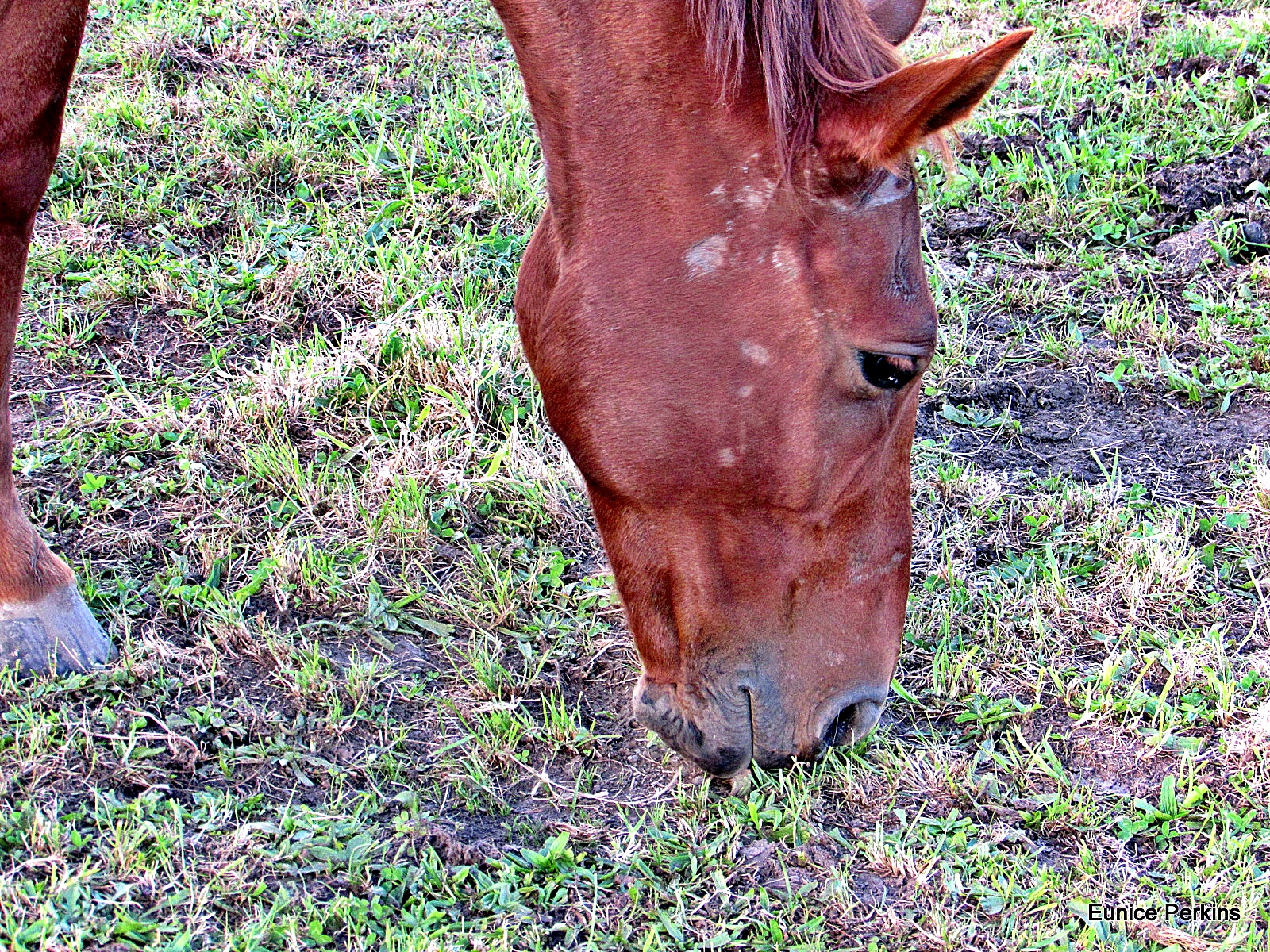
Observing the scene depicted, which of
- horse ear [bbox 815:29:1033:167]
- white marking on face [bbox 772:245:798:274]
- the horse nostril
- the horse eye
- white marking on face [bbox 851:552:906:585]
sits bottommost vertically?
the horse nostril

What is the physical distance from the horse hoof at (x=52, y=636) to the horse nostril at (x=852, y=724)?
153 cm

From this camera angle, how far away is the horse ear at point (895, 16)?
2.18 metres

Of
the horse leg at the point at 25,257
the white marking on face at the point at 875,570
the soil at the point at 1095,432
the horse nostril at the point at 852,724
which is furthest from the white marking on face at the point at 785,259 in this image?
the soil at the point at 1095,432

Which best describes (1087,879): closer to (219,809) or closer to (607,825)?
(607,825)

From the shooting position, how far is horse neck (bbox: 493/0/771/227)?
1.79m

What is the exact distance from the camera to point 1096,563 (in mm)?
2912

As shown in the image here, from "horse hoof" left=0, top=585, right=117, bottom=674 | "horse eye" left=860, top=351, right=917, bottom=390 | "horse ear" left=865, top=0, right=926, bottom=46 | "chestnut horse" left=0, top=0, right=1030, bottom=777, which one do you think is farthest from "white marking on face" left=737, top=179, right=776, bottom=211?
"horse hoof" left=0, top=585, right=117, bottom=674

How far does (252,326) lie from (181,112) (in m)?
1.30

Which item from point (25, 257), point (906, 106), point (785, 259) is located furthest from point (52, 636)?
point (906, 106)

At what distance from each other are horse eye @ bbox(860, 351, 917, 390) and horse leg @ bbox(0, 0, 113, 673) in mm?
1708

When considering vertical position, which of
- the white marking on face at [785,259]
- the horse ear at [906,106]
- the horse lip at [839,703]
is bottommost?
the horse lip at [839,703]

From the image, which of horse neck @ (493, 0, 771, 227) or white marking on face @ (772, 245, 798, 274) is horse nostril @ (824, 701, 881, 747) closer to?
white marking on face @ (772, 245, 798, 274)

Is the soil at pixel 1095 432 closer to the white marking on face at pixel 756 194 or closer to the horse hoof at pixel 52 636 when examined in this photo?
the white marking on face at pixel 756 194

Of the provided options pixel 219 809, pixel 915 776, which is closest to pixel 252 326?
pixel 219 809
